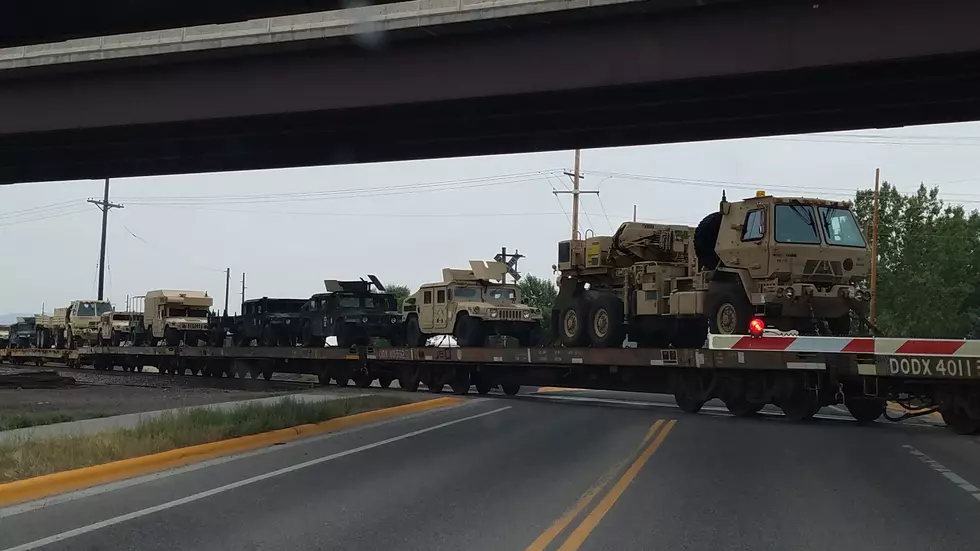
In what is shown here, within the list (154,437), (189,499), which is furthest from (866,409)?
(189,499)

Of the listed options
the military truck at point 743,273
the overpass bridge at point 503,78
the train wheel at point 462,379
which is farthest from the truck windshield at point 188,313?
the military truck at point 743,273

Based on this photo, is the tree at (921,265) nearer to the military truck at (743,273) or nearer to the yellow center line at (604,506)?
the military truck at (743,273)

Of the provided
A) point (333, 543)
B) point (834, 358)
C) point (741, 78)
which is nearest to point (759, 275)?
point (834, 358)

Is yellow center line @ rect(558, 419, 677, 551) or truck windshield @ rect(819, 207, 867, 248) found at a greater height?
truck windshield @ rect(819, 207, 867, 248)

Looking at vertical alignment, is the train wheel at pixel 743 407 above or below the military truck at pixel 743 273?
below

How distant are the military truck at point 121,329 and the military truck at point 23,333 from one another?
13786 millimetres

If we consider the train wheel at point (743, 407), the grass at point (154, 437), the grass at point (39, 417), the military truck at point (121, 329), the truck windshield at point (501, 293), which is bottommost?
the grass at point (39, 417)

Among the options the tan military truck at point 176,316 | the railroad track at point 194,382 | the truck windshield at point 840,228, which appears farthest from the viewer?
the tan military truck at point 176,316

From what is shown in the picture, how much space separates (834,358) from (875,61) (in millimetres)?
4500

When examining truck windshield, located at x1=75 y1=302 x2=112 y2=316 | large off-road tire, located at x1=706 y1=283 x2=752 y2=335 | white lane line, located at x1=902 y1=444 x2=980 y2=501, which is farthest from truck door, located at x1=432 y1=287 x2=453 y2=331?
truck windshield, located at x1=75 y1=302 x2=112 y2=316

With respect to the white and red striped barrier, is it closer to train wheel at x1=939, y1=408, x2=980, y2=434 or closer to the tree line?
train wheel at x1=939, y1=408, x2=980, y2=434

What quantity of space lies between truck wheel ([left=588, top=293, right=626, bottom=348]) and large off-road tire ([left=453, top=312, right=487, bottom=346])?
4.45 m

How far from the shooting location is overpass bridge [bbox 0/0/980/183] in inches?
575

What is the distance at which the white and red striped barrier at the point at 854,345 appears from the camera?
1377 centimetres
